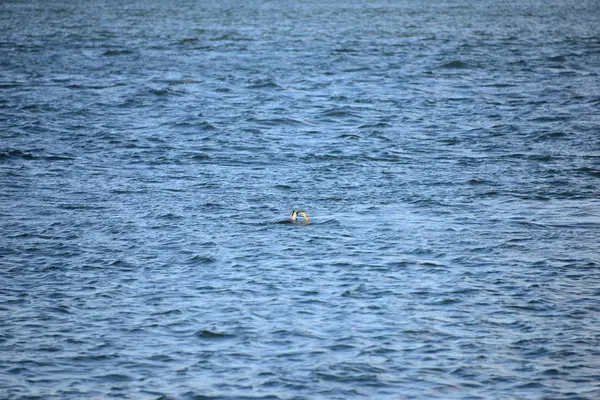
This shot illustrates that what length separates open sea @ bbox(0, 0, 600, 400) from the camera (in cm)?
1255

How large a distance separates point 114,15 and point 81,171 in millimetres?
62342

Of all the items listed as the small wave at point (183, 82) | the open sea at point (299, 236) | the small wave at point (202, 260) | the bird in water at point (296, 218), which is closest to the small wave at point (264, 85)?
the open sea at point (299, 236)

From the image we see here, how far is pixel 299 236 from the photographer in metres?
18.1

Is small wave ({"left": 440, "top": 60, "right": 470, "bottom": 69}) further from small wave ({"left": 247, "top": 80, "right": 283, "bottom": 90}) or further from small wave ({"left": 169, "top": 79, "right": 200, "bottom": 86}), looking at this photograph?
small wave ({"left": 169, "top": 79, "right": 200, "bottom": 86})

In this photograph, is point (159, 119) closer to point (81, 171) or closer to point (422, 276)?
point (81, 171)

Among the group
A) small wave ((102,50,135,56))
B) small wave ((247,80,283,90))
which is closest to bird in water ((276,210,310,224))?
small wave ((247,80,283,90))

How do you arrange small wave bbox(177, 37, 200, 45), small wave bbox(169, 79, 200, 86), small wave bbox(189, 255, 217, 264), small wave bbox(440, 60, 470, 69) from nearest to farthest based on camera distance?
small wave bbox(189, 255, 217, 264)
small wave bbox(169, 79, 200, 86)
small wave bbox(440, 60, 470, 69)
small wave bbox(177, 37, 200, 45)

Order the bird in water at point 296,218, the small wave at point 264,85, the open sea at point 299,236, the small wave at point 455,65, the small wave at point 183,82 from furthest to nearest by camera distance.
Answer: the small wave at point 455,65, the small wave at point 183,82, the small wave at point 264,85, the bird in water at point 296,218, the open sea at point 299,236

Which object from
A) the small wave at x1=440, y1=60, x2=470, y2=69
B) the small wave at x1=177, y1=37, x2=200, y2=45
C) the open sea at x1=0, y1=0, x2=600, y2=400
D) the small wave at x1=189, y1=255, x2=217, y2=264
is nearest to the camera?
the open sea at x1=0, y1=0, x2=600, y2=400

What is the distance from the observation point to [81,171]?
76.4 ft

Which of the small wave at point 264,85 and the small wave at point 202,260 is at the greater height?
the small wave at point 264,85

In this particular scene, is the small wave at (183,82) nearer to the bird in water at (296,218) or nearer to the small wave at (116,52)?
the small wave at (116,52)

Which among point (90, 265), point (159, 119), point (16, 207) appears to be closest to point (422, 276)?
point (90, 265)

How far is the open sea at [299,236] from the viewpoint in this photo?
12555mm
